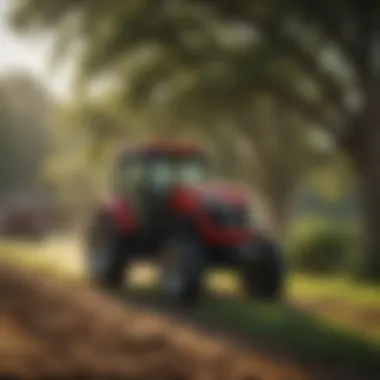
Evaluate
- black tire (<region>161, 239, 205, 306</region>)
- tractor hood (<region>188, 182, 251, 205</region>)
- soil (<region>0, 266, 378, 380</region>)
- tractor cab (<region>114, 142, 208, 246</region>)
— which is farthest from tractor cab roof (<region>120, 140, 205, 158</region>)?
soil (<region>0, 266, 378, 380</region>)

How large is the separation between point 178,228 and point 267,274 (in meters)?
0.74

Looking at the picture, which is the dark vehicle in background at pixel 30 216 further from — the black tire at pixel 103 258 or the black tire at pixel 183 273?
the black tire at pixel 183 273

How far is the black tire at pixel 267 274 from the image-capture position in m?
3.45

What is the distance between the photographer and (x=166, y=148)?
3.57 meters

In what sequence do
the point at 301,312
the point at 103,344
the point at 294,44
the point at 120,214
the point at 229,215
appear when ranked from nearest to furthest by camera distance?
the point at 103,344, the point at 301,312, the point at 294,44, the point at 120,214, the point at 229,215

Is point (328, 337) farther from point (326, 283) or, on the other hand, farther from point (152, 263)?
point (152, 263)

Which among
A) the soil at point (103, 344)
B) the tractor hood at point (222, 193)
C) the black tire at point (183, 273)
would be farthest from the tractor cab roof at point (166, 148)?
the soil at point (103, 344)

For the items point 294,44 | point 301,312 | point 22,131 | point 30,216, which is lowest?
point 301,312

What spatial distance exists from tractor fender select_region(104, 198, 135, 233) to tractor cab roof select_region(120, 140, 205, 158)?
0.26m

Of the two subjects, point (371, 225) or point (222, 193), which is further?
point (222, 193)

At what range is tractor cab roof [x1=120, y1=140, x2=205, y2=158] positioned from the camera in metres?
3.52

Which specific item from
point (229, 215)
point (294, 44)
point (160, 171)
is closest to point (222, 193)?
point (229, 215)

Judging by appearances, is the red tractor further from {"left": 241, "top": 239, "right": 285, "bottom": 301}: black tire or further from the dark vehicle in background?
the dark vehicle in background

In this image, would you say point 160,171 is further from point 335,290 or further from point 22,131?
point 335,290
